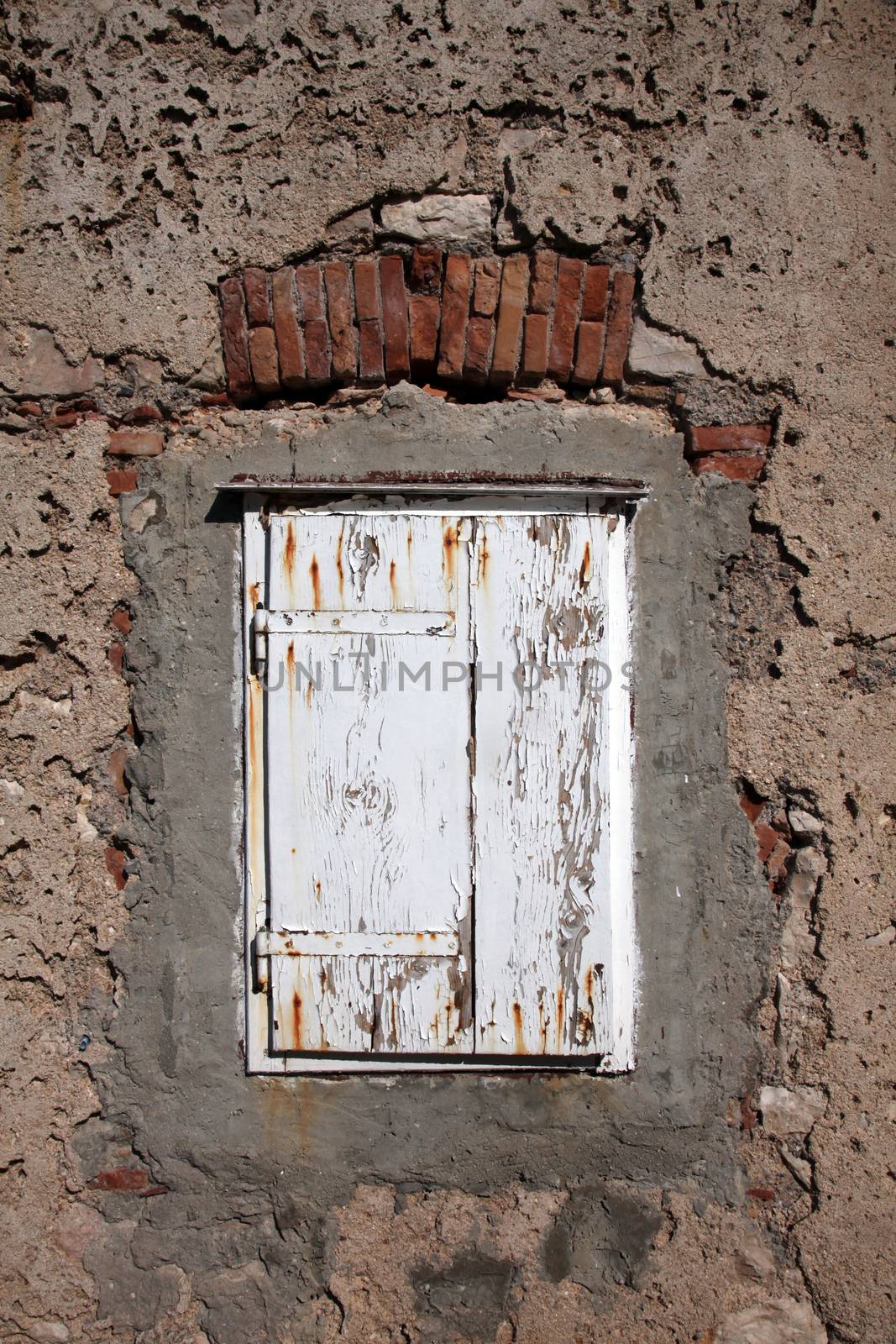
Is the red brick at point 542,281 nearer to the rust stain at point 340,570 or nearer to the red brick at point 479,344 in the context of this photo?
the red brick at point 479,344

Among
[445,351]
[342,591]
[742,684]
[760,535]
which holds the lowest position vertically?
[742,684]

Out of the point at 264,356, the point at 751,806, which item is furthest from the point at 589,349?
the point at 751,806

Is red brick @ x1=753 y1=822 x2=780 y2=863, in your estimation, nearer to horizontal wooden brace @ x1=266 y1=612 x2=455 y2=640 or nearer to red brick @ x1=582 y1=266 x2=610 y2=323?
horizontal wooden brace @ x1=266 y1=612 x2=455 y2=640

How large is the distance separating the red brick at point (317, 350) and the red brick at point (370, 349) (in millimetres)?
78

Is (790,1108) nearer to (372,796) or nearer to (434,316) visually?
(372,796)

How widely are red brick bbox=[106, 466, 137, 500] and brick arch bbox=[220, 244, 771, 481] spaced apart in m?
0.34

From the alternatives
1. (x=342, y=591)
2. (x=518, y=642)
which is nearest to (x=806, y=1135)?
(x=518, y=642)

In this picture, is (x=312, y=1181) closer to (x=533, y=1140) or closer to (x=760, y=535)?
(x=533, y=1140)

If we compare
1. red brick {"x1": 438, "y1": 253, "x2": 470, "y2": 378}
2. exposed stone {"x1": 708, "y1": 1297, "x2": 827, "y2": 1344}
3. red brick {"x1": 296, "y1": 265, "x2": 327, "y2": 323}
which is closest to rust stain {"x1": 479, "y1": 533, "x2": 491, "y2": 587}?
red brick {"x1": 438, "y1": 253, "x2": 470, "y2": 378}

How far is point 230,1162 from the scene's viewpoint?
2037 millimetres

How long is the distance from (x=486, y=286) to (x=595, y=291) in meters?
0.26

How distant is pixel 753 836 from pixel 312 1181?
4.26ft

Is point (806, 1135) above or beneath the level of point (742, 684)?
beneath

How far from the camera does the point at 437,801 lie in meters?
2.04
